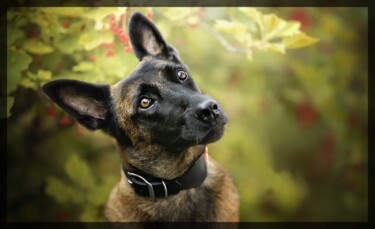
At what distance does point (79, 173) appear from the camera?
13.2 feet

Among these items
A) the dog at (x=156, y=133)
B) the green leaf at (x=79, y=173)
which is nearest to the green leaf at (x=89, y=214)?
the green leaf at (x=79, y=173)

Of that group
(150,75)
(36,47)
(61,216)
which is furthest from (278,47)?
(61,216)

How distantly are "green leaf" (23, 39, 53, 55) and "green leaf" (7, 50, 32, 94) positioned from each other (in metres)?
0.10

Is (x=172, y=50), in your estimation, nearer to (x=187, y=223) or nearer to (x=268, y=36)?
(x=268, y=36)

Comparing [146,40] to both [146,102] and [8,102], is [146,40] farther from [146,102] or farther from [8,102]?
[8,102]

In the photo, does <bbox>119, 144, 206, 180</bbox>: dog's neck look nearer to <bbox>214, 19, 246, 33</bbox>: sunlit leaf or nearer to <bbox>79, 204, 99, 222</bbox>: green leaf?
<bbox>214, 19, 246, 33</bbox>: sunlit leaf

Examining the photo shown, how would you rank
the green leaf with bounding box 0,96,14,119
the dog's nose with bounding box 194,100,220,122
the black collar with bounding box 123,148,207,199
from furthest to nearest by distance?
the green leaf with bounding box 0,96,14,119, the black collar with bounding box 123,148,207,199, the dog's nose with bounding box 194,100,220,122

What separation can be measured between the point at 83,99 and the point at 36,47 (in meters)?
0.67

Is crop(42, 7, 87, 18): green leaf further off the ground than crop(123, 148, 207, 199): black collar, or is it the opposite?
crop(42, 7, 87, 18): green leaf

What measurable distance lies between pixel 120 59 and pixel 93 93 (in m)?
0.66

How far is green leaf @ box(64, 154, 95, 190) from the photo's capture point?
4.02 metres

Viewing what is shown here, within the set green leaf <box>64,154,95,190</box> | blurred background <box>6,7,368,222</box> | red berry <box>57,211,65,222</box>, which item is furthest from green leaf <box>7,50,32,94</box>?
red berry <box>57,211,65,222</box>

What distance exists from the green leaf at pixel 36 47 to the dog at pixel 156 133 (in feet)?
1.95

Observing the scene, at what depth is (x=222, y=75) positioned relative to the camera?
17.5 ft
